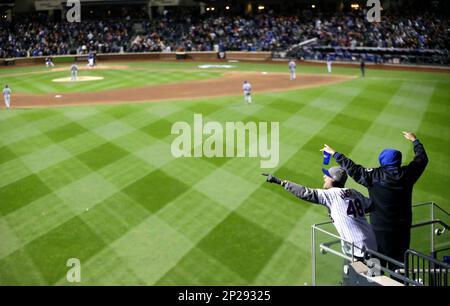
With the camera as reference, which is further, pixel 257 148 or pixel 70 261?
pixel 257 148

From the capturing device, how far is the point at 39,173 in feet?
57.5

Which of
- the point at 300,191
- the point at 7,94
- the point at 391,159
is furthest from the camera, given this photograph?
the point at 7,94

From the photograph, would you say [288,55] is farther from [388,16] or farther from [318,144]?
[318,144]

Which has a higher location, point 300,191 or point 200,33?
point 200,33

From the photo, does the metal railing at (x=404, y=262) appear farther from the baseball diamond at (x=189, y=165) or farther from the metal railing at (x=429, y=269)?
the baseball diamond at (x=189, y=165)

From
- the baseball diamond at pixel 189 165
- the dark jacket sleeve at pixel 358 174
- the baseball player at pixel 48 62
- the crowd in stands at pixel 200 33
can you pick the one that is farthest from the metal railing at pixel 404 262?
the baseball player at pixel 48 62

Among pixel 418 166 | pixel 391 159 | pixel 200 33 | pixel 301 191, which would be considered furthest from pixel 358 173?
pixel 200 33

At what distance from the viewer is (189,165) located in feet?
58.5

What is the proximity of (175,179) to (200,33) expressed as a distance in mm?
49527

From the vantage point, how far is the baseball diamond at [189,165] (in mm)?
11328

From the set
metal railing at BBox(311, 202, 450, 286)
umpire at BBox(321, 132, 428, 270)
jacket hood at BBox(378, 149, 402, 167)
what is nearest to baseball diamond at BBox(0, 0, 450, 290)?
metal railing at BBox(311, 202, 450, 286)

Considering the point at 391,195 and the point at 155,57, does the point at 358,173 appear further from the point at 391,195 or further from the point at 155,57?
the point at 155,57

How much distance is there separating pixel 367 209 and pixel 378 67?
129 ft
